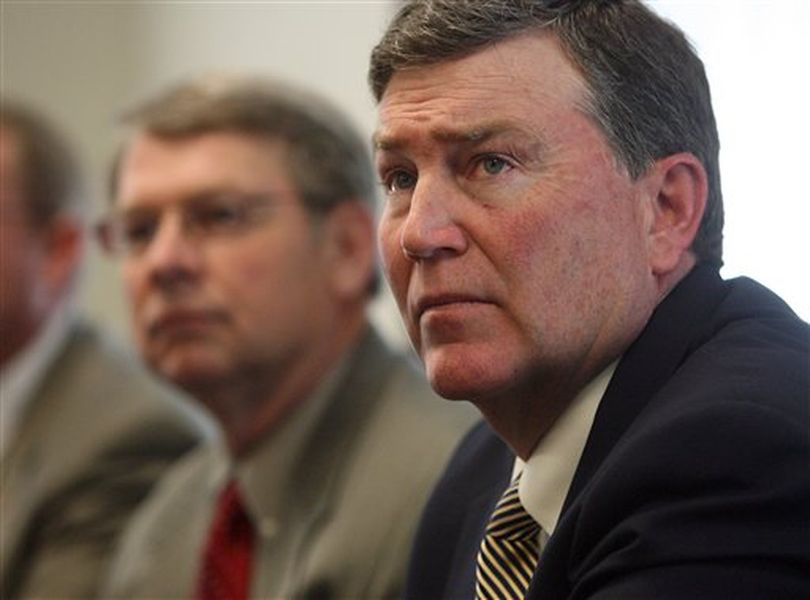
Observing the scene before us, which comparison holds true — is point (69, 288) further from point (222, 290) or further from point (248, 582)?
point (248, 582)

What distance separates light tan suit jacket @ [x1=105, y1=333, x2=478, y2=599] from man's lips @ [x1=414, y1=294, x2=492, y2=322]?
787mm

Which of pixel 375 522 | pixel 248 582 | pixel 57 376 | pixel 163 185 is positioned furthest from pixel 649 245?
pixel 57 376

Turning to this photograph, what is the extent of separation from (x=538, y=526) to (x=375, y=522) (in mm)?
748

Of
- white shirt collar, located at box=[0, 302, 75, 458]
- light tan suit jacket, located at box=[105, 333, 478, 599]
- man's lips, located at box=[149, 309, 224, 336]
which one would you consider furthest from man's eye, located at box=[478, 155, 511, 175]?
white shirt collar, located at box=[0, 302, 75, 458]

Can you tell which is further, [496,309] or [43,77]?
[43,77]

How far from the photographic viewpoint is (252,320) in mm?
2850

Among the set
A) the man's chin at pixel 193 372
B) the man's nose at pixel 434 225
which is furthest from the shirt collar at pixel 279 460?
the man's nose at pixel 434 225

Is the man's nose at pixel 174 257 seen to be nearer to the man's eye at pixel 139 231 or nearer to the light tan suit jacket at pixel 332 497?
the man's eye at pixel 139 231

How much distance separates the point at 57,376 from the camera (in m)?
3.33

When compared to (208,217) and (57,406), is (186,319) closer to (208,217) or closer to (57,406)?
(208,217)

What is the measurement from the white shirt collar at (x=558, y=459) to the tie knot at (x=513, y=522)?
13 millimetres

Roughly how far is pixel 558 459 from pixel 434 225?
0.28m

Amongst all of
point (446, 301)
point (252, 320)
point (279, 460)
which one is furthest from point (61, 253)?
point (446, 301)

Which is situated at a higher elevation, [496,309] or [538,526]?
[496,309]
